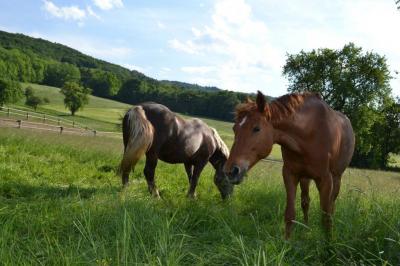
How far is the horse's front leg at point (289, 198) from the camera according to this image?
484cm

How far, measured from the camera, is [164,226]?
141 inches

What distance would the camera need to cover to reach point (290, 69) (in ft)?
130

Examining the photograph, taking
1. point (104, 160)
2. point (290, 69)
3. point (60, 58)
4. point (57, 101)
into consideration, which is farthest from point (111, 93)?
point (104, 160)

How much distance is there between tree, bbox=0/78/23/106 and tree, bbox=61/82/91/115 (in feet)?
30.2

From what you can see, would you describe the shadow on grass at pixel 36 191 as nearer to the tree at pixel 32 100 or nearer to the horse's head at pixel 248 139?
the horse's head at pixel 248 139

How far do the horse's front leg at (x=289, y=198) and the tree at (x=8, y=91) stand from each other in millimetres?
71271

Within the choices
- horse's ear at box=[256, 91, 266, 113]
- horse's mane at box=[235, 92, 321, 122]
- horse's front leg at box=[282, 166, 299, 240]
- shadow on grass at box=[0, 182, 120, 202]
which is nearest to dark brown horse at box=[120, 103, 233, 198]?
shadow on grass at box=[0, 182, 120, 202]

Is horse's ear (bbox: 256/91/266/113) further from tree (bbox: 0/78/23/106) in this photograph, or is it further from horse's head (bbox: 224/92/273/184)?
tree (bbox: 0/78/23/106)

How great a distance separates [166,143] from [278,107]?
368 cm

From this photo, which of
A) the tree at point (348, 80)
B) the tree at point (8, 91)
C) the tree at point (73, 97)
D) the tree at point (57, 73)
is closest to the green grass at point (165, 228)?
the tree at point (348, 80)

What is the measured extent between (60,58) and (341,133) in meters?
158

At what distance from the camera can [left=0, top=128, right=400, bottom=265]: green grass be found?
10.2 feet

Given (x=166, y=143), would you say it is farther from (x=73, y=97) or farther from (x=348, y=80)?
(x=73, y=97)

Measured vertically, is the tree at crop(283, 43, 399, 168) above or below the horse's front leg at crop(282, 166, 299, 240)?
above
